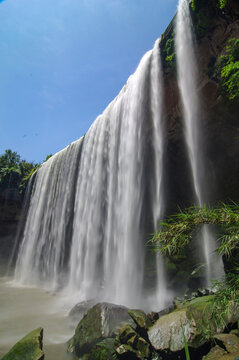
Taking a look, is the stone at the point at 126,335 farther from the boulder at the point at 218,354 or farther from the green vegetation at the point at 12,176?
the green vegetation at the point at 12,176

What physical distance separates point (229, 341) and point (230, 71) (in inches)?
276

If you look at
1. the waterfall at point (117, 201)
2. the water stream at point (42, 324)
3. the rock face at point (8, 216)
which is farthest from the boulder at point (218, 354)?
the rock face at point (8, 216)

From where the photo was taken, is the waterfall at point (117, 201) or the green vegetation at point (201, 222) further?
the waterfall at point (117, 201)

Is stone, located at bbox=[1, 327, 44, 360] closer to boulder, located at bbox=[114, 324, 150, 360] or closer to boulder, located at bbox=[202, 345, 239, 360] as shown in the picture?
boulder, located at bbox=[114, 324, 150, 360]

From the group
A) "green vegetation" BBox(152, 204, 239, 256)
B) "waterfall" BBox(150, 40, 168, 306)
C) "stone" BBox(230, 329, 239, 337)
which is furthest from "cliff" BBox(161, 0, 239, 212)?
"green vegetation" BBox(152, 204, 239, 256)

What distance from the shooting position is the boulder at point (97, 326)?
155 inches

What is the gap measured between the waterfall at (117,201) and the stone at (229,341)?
4.50 metres

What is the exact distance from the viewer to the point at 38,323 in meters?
5.95

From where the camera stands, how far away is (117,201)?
9.78m

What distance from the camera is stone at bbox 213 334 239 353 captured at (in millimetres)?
2568

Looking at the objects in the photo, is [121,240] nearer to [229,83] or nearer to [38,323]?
[38,323]

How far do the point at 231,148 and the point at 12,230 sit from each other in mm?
21338

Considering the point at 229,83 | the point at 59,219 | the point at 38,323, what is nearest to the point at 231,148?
the point at 229,83

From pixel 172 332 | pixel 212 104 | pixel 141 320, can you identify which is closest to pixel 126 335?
pixel 141 320
